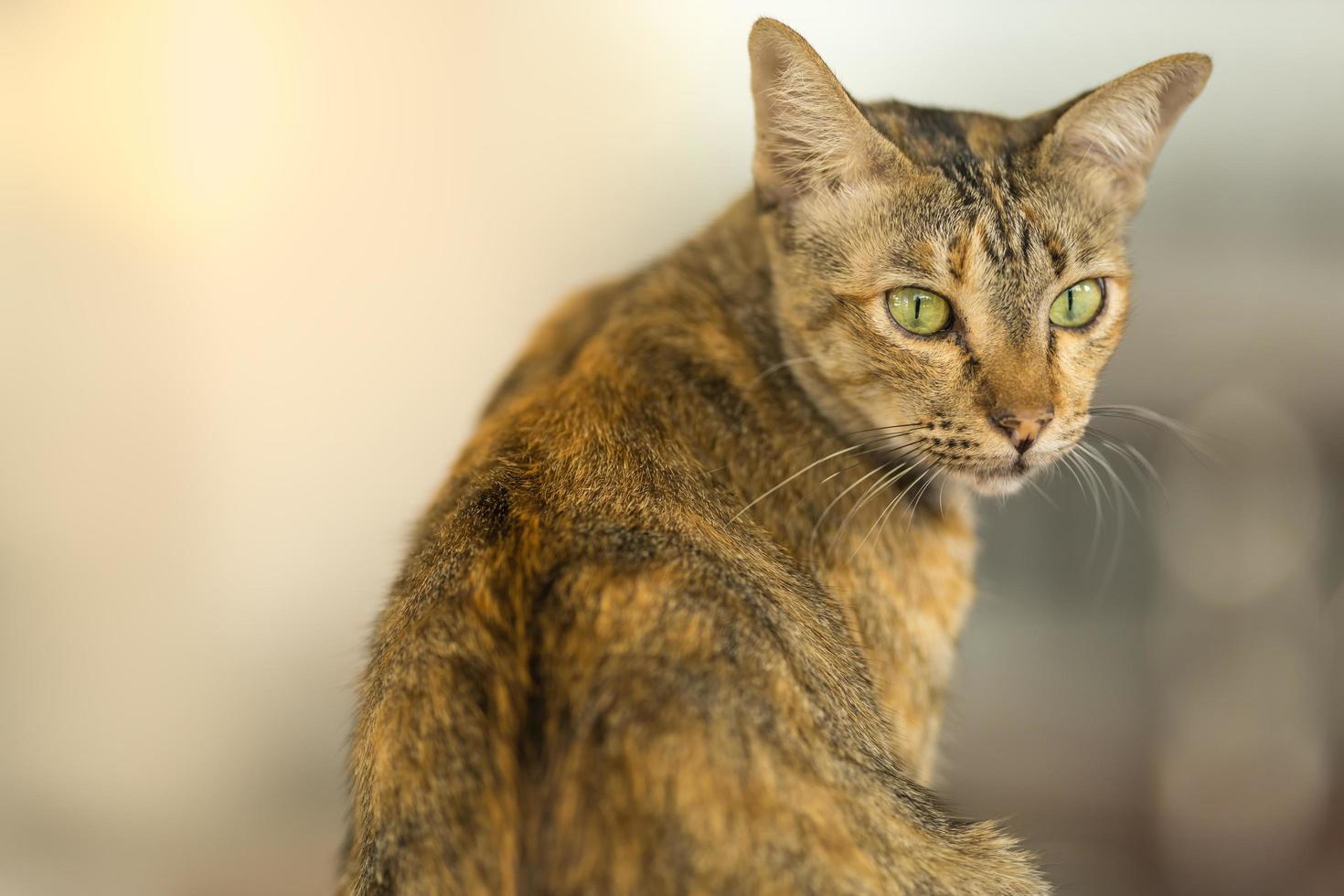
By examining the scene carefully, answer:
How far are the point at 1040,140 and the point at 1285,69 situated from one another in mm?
1694

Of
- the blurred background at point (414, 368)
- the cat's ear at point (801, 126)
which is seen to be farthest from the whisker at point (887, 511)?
the blurred background at point (414, 368)

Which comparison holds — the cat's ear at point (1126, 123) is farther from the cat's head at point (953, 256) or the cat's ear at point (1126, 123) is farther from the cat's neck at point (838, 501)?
the cat's neck at point (838, 501)

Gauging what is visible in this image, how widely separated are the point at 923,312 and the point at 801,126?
0.77 feet

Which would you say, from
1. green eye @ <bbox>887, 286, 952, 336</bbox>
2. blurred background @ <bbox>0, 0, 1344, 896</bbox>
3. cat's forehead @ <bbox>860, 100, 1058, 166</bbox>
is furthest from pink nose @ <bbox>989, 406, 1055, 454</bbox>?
blurred background @ <bbox>0, 0, 1344, 896</bbox>

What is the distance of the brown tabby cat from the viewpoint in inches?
28.1

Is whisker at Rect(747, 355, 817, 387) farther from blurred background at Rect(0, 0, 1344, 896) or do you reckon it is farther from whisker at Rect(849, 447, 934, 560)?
blurred background at Rect(0, 0, 1344, 896)

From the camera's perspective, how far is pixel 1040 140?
112 centimetres

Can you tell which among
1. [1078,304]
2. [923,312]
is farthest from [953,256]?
[1078,304]

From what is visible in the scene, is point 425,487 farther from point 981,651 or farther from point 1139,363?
point 1139,363

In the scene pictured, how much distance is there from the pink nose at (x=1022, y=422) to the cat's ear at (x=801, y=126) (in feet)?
0.95

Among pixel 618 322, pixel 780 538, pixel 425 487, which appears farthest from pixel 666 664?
pixel 425 487

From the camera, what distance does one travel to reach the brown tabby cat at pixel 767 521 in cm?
71

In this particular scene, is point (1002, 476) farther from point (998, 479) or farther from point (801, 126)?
point (801, 126)

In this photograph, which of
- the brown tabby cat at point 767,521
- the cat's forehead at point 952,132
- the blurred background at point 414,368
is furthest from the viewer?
the blurred background at point 414,368
